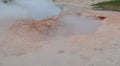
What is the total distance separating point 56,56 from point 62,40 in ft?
4.08

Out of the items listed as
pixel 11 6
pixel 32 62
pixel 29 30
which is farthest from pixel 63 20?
pixel 32 62

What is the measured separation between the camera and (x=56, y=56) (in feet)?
29.6

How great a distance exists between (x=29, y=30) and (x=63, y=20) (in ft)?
4.03

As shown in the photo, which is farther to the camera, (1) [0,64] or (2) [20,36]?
(2) [20,36]

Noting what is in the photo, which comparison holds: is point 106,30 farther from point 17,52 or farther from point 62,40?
→ point 17,52

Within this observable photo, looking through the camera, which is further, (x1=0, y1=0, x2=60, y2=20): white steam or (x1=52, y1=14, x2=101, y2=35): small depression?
(x1=0, y1=0, x2=60, y2=20): white steam

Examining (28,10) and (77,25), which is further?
(28,10)

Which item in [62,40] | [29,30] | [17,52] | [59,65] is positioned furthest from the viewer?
[29,30]

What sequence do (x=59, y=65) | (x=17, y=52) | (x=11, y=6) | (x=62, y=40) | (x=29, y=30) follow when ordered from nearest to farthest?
1. (x=59, y=65)
2. (x=17, y=52)
3. (x=62, y=40)
4. (x=29, y=30)
5. (x=11, y=6)

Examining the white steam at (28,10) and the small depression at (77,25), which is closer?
the small depression at (77,25)

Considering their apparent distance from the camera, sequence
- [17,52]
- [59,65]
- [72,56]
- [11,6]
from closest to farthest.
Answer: [59,65], [72,56], [17,52], [11,6]

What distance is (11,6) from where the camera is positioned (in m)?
13.1

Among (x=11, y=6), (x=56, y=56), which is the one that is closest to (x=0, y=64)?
(x=56, y=56)

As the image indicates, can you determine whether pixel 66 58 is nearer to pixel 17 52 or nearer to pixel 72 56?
pixel 72 56
